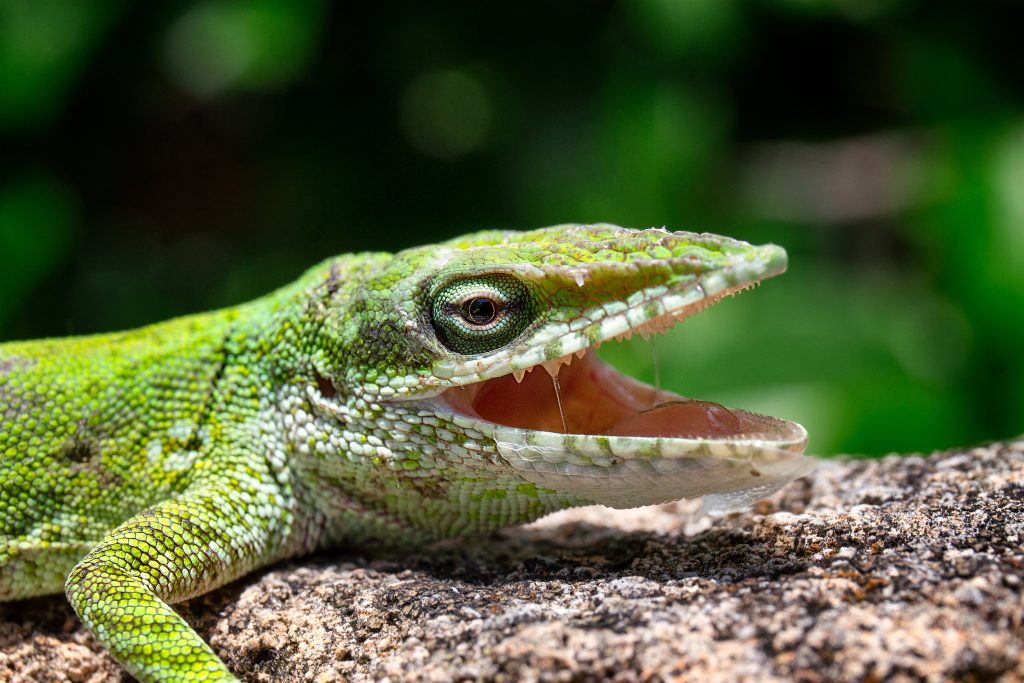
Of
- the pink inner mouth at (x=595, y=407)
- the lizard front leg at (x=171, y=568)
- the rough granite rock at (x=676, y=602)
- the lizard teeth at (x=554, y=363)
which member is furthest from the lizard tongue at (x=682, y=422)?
the lizard front leg at (x=171, y=568)

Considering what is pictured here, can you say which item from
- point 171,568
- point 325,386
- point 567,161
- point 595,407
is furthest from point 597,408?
point 567,161

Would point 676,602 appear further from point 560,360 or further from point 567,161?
point 567,161

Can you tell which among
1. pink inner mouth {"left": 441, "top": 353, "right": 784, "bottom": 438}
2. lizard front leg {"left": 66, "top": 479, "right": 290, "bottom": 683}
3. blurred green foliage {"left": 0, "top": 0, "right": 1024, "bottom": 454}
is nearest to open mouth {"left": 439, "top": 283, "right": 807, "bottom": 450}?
pink inner mouth {"left": 441, "top": 353, "right": 784, "bottom": 438}

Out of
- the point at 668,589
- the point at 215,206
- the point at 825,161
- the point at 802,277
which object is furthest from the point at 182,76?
the point at 668,589

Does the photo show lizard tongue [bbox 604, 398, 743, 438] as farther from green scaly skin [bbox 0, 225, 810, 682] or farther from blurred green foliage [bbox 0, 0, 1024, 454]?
blurred green foliage [bbox 0, 0, 1024, 454]

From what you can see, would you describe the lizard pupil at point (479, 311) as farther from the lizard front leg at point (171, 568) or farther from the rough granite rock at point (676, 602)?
the lizard front leg at point (171, 568)

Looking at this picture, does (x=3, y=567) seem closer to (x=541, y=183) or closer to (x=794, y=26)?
(x=541, y=183)

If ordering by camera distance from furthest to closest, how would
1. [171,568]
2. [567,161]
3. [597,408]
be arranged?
[567,161], [597,408], [171,568]
